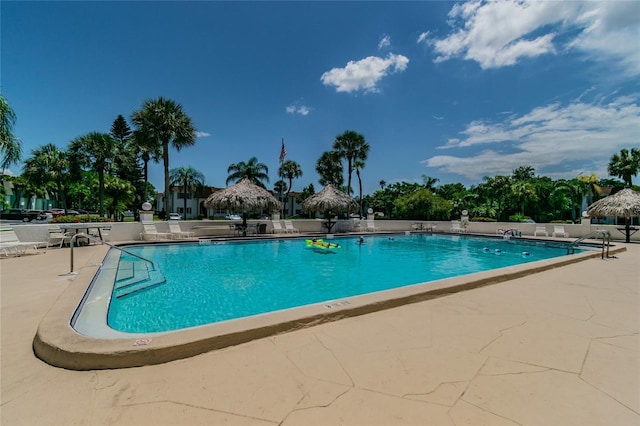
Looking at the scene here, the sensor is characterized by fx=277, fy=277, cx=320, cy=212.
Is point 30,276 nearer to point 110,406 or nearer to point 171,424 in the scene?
point 110,406

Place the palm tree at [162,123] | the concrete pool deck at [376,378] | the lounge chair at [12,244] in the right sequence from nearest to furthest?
the concrete pool deck at [376,378], the lounge chair at [12,244], the palm tree at [162,123]

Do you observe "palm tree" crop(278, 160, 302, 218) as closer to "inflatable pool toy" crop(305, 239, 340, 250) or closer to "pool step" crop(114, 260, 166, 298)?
"inflatable pool toy" crop(305, 239, 340, 250)

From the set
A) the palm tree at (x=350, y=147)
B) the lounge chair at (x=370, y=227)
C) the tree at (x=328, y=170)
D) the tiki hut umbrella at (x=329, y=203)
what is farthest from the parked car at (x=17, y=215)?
the lounge chair at (x=370, y=227)

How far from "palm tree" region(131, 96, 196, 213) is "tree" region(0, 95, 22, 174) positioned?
992 cm

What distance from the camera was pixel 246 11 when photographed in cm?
1189

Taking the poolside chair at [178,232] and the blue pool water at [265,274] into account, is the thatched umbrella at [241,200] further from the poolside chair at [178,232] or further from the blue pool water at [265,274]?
the blue pool water at [265,274]

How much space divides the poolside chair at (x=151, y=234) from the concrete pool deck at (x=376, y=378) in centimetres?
1107

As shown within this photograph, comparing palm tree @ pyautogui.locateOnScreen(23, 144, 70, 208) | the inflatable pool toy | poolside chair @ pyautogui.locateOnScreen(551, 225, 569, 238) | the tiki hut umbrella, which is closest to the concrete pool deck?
the inflatable pool toy

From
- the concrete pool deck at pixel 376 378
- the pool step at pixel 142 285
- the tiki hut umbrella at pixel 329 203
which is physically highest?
the tiki hut umbrella at pixel 329 203

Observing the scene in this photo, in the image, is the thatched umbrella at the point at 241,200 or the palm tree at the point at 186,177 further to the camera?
the palm tree at the point at 186,177

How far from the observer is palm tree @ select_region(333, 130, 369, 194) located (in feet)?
98.9

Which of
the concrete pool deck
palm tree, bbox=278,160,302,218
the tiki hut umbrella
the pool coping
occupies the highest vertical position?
palm tree, bbox=278,160,302,218

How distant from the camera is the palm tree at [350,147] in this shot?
30156mm

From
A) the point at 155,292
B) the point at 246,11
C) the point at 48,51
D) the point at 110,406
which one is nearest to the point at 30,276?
the point at 155,292
